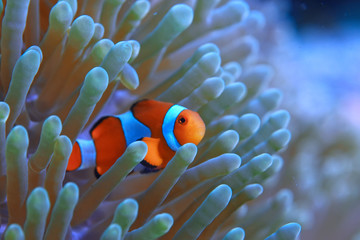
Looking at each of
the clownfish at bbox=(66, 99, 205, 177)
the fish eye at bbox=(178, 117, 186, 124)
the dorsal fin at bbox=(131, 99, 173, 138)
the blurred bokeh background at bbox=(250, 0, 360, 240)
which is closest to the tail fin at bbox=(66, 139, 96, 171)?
the clownfish at bbox=(66, 99, 205, 177)

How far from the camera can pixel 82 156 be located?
3.51 ft

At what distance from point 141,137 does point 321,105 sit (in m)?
1.53

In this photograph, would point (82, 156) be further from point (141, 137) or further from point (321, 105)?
point (321, 105)

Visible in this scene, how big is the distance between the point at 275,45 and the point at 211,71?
4.02 ft

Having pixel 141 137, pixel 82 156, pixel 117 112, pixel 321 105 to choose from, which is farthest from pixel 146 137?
pixel 321 105

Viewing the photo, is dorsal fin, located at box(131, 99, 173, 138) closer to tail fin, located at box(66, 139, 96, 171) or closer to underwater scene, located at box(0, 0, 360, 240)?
A: underwater scene, located at box(0, 0, 360, 240)

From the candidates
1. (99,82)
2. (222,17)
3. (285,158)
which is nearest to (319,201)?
(285,158)

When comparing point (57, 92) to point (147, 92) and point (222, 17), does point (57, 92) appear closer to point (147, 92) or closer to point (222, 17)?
point (147, 92)

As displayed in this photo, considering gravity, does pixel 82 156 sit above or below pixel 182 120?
below

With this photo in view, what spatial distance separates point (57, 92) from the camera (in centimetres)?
116

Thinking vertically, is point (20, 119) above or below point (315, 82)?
above

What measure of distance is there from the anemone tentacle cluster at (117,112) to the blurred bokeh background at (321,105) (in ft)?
1.33

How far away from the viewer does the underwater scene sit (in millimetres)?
913

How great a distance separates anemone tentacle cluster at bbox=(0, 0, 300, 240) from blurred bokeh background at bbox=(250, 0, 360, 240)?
40 cm
